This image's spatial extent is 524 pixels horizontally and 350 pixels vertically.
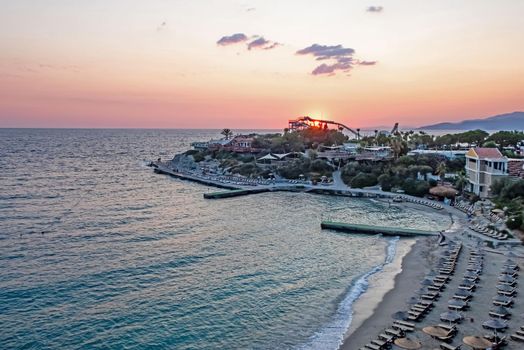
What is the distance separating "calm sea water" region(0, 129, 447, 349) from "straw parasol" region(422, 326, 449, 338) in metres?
4.49

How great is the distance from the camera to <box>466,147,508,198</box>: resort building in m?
57.9

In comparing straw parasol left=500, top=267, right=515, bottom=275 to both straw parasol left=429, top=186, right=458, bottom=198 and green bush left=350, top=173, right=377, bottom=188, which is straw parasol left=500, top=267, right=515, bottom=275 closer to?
straw parasol left=429, top=186, right=458, bottom=198

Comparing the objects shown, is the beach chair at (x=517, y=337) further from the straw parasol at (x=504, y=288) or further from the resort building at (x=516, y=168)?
the resort building at (x=516, y=168)

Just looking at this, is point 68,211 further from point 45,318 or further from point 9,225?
point 45,318

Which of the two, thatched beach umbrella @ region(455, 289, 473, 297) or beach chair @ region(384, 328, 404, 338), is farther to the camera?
thatched beach umbrella @ region(455, 289, 473, 297)

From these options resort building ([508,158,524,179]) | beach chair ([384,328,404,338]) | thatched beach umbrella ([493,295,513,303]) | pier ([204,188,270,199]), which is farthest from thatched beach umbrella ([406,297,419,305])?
pier ([204,188,270,199])

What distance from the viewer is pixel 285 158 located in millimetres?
103000

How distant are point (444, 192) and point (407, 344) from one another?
148ft

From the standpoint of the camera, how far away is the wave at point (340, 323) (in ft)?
74.8

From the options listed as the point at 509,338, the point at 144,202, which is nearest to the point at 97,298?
the point at 509,338

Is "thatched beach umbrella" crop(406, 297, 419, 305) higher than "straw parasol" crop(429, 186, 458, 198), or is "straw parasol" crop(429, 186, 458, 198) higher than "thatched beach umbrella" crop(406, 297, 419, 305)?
"straw parasol" crop(429, 186, 458, 198)

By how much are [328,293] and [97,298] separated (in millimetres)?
15224

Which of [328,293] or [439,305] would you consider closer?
[439,305]

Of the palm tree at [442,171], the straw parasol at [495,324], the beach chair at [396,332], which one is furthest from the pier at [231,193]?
the straw parasol at [495,324]
